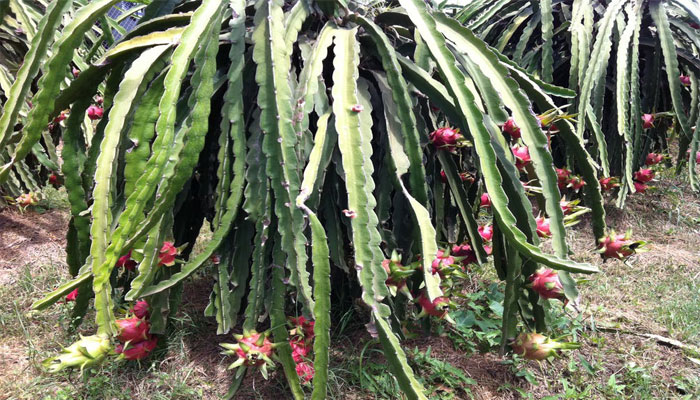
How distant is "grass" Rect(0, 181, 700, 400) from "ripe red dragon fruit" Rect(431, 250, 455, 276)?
0.31 m

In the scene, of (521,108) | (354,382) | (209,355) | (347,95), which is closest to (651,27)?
(521,108)

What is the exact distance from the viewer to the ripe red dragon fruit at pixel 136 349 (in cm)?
125

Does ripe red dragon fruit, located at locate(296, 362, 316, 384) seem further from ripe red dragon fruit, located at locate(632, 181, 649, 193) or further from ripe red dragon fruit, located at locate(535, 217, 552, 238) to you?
ripe red dragon fruit, located at locate(632, 181, 649, 193)

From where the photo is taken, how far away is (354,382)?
52.4 inches

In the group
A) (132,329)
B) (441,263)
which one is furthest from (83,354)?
(441,263)

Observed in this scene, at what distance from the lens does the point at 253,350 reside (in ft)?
3.65

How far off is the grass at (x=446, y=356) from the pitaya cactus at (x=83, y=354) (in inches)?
9.8

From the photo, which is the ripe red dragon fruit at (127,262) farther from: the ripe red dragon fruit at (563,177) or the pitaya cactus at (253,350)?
the ripe red dragon fruit at (563,177)

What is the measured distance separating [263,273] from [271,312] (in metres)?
0.10

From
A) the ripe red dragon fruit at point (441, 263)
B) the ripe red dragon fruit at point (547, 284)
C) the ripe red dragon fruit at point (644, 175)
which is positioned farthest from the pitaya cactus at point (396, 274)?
the ripe red dragon fruit at point (644, 175)

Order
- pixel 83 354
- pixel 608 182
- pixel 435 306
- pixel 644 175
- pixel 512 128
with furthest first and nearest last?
pixel 644 175
pixel 608 182
pixel 512 128
pixel 435 306
pixel 83 354

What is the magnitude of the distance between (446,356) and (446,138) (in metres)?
0.64

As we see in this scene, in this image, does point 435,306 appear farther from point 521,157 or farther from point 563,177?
point 563,177

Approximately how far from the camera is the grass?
130 cm
